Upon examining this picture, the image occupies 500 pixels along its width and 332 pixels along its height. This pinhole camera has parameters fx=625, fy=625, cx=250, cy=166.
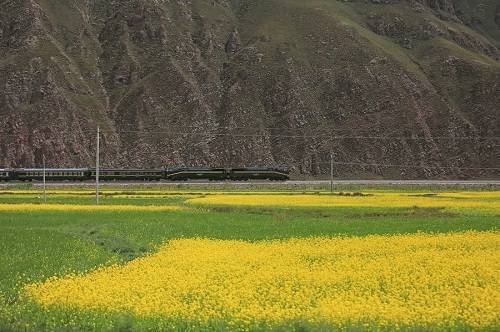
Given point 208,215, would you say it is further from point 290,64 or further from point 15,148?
point 290,64

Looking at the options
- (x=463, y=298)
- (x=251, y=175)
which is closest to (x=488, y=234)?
(x=463, y=298)

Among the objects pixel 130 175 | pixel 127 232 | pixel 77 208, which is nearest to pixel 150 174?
pixel 130 175

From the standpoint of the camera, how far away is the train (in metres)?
99.4

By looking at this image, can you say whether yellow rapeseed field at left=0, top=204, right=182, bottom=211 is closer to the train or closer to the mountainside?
the train

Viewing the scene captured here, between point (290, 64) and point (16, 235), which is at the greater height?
point (290, 64)

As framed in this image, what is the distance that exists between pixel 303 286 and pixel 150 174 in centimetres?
8817

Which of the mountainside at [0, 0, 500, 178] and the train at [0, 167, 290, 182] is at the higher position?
the mountainside at [0, 0, 500, 178]

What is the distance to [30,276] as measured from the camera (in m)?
19.1

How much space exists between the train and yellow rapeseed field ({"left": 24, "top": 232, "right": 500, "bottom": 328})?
78.9 meters

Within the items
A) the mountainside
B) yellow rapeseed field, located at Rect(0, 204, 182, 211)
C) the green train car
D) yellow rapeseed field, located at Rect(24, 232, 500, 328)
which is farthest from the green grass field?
the mountainside

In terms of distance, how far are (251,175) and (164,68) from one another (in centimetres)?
4321

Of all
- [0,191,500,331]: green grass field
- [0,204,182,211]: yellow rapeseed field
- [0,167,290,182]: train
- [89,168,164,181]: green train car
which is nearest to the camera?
[0,191,500,331]: green grass field

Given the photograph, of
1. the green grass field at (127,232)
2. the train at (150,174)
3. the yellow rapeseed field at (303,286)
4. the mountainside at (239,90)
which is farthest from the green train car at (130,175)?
the yellow rapeseed field at (303,286)

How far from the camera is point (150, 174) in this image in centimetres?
10394
